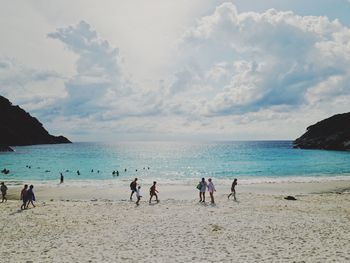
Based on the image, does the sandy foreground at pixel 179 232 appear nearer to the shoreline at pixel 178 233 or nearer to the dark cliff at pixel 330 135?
the shoreline at pixel 178 233

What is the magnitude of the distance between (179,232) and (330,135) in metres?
146

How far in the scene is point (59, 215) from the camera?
76.2ft

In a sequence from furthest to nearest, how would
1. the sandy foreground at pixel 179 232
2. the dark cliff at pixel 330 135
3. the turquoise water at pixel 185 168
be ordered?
the dark cliff at pixel 330 135
the turquoise water at pixel 185 168
the sandy foreground at pixel 179 232

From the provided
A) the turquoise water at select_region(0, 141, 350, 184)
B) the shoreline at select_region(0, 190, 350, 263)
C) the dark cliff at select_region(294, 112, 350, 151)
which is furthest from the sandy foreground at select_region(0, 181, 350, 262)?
the dark cliff at select_region(294, 112, 350, 151)

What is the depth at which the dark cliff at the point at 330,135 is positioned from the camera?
138 m

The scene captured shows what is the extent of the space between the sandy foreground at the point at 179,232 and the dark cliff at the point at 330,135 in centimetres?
12132

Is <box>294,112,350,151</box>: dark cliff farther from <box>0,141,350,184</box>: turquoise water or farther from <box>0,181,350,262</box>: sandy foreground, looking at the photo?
<box>0,181,350,262</box>: sandy foreground

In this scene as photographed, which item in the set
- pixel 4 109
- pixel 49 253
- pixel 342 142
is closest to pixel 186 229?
pixel 49 253

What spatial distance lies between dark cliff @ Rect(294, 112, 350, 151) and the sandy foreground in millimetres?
121324

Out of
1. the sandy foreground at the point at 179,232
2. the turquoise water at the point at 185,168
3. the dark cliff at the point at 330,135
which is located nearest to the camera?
the sandy foreground at the point at 179,232

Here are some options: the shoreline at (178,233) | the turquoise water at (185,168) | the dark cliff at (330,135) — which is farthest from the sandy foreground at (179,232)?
the dark cliff at (330,135)

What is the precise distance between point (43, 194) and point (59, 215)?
51.7ft

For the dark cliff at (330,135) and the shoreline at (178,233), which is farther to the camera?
the dark cliff at (330,135)

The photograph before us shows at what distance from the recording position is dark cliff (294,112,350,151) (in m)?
138
